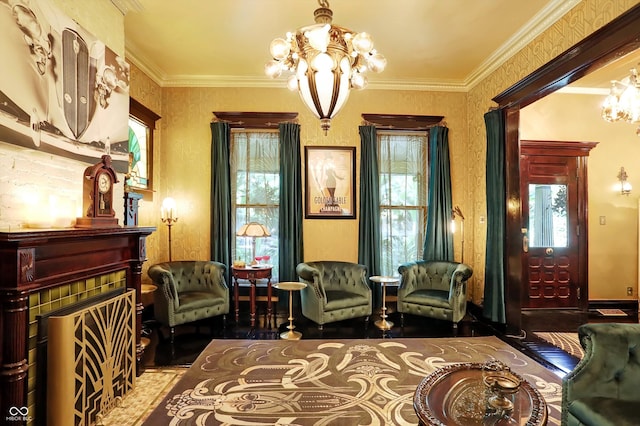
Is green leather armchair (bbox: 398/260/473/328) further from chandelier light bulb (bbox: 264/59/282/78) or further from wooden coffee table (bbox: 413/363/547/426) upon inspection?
chandelier light bulb (bbox: 264/59/282/78)

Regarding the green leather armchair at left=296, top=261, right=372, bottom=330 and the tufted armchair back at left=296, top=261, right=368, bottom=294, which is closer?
the green leather armchair at left=296, top=261, right=372, bottom=330

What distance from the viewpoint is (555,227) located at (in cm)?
526

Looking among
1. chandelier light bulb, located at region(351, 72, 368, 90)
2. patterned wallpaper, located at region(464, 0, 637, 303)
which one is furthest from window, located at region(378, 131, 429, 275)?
chandelier light bulb, located at region(351, 72, 368, 90)

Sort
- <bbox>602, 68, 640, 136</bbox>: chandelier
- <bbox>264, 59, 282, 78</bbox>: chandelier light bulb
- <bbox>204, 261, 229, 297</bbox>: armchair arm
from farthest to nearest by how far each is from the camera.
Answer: <bbox>204, 261, 229, 297</bbox>: armchair arm < <bbox>602, 68, 640, 136</bbox>: chandelier < <bbox>264, 59, 282, 78</bbox>: chandelier light bulb

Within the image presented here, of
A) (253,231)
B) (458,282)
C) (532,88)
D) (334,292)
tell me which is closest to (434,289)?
(458,282)

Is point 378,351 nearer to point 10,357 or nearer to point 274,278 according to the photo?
point 274,278

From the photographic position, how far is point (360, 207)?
521 cm

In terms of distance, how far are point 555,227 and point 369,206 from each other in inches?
115

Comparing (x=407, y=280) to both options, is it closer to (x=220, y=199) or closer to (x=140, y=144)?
(x=220, y=199)

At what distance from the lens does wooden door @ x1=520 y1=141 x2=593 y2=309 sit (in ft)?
17.2

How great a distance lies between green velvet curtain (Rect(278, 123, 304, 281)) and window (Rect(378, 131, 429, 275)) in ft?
4.30

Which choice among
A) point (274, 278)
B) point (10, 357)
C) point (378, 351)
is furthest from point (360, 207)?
point (10, 357)

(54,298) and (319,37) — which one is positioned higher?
(319,37)

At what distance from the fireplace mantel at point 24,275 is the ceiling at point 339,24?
251cm
